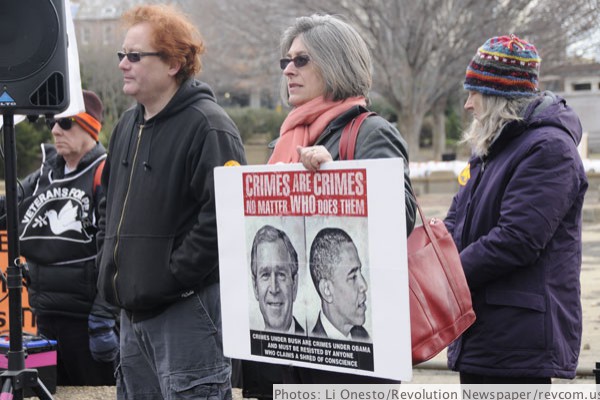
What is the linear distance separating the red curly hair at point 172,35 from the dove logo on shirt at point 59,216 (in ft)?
4.98

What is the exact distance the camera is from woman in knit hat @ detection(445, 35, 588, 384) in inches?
136

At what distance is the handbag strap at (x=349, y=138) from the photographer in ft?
9.99

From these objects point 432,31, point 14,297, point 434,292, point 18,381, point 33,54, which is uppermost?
point 432,31

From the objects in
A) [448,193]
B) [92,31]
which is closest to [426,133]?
[92,31]

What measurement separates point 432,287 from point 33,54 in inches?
90.8

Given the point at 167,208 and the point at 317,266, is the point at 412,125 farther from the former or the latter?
the point at 317,266

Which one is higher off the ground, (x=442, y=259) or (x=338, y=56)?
(x=338, y=56)

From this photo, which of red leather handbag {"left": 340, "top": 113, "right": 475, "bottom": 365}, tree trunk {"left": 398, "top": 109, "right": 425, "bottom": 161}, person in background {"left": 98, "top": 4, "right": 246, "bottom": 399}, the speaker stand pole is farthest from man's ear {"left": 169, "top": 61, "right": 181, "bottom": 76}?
tree trunk {"left": 398, "top": 109, "right": 425, "bottom": 161}

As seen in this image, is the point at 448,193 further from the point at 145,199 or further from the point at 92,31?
the point at 92,31

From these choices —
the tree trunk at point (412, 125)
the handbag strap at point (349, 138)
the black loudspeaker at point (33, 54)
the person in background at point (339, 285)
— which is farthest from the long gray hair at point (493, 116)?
the tree trunk at point (412, 125)

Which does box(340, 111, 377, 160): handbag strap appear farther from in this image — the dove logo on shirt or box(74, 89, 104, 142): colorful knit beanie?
box(74, 89, 104, 142): colorful knit beanie

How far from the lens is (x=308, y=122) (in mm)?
3229

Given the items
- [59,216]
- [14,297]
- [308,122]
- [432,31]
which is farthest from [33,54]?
[432,31]

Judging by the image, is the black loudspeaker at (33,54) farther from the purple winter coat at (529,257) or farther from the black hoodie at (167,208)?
the purple winter coat at (529,257)
